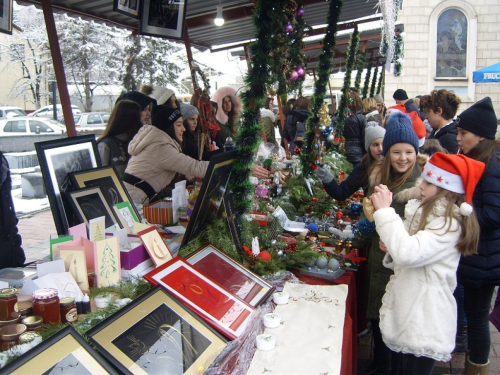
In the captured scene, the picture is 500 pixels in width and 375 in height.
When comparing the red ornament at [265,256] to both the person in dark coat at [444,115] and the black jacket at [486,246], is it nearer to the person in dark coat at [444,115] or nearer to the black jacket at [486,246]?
the black jacket at [486,246]

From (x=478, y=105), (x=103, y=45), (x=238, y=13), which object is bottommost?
(x=478, y=105)

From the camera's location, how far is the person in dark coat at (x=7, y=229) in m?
2.21

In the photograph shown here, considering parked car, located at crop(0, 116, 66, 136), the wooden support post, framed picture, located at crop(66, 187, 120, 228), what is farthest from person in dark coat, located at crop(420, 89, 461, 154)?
parked car, located at crop(0, 116, 66, 136)

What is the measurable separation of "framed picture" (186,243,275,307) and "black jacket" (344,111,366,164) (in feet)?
13.6

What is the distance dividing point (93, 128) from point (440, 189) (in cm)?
1673

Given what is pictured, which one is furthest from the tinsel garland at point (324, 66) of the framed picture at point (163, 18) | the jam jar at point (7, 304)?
the jam jar at point (7, 304)

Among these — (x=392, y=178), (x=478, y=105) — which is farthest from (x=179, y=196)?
(x=478, y=105)

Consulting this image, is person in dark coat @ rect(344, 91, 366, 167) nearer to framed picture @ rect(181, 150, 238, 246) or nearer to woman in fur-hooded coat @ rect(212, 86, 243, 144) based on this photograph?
woman in fur-hooded coat @ rect(212, 86, 243, 144)

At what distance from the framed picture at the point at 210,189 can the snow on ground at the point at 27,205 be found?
5973 millimetres

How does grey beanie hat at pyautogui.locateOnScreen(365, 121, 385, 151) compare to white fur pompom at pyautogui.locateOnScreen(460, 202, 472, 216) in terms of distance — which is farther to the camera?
grey beanie hat at pyautogui.locateOnScreen(365, 121, 385, 151)

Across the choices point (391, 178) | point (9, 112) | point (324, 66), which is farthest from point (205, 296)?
point (9, 112)

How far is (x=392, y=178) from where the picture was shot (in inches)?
105

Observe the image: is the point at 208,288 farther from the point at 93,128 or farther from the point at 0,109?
the point at 0,109

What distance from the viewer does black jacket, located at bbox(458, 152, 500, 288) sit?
2434mm
